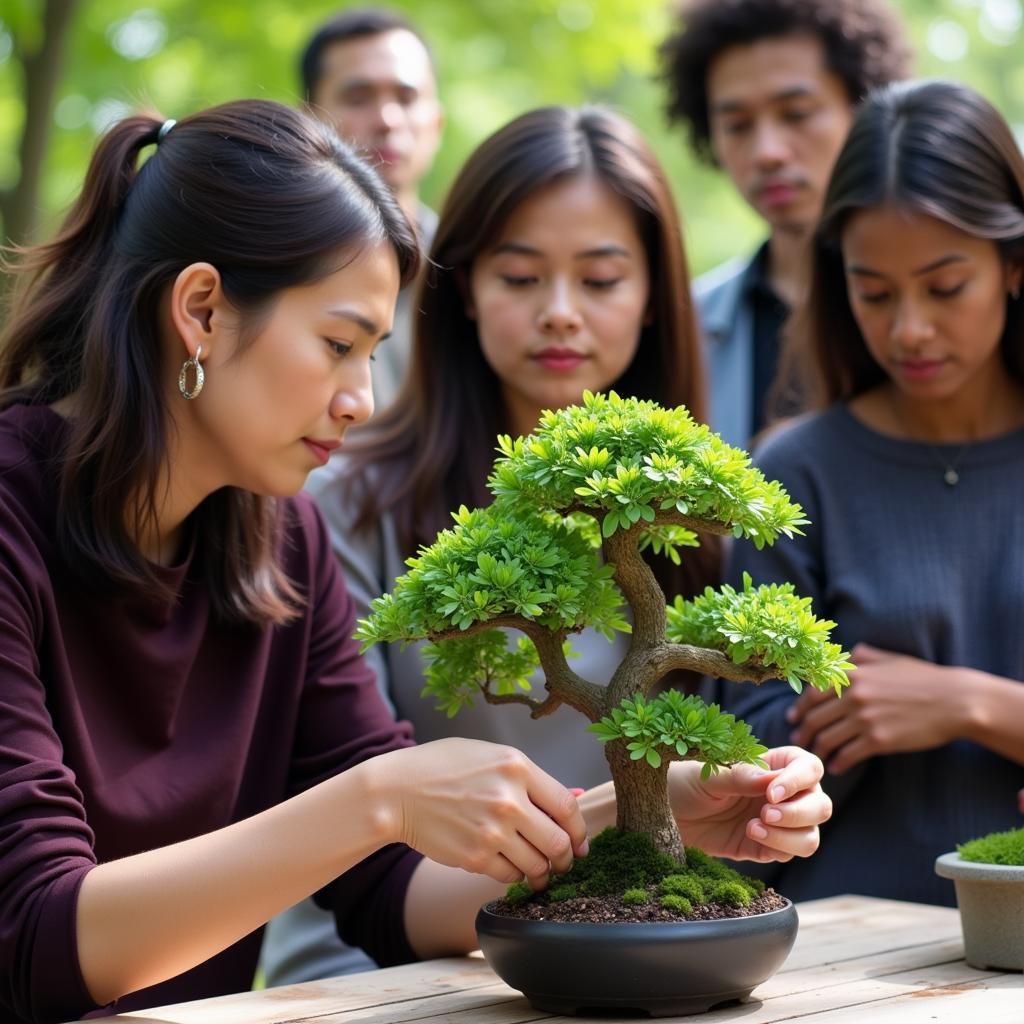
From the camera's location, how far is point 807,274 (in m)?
2.97

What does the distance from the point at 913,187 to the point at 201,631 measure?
1473 mm

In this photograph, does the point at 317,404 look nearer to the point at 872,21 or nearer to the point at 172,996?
the point at 172,996

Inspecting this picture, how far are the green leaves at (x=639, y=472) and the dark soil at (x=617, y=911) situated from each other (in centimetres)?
42

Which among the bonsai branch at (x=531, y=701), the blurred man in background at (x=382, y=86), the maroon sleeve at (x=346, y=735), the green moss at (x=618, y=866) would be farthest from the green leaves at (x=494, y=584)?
the blurred man in background at (x=382, y=86)

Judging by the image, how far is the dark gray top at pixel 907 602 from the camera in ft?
8.70

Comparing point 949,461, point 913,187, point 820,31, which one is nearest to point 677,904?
point 949,461

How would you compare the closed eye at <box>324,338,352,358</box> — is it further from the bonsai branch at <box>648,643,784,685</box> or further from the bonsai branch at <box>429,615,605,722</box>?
the bonsai branch at <box>648,643,784,685</box>

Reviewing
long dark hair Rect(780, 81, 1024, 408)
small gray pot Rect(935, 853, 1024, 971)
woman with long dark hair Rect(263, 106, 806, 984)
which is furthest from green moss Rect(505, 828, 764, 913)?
long dark hair Rect(780, 81, 1024, 408)

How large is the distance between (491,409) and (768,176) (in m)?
1.25

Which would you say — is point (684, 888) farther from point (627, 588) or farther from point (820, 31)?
point (820, 31)

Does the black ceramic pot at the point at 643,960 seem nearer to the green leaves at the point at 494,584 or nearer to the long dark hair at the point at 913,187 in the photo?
the green leaves at the point at 494,584

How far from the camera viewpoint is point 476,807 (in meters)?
1.73

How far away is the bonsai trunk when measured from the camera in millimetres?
1811

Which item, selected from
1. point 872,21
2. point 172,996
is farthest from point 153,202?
point 872,21
